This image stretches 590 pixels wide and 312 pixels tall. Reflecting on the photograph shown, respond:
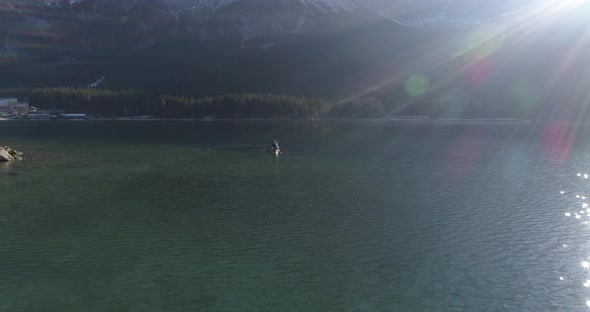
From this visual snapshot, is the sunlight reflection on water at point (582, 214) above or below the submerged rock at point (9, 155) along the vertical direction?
below

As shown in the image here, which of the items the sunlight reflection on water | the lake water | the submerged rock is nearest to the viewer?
the lake water

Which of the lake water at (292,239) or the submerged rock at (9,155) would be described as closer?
the lake water at (292,239)

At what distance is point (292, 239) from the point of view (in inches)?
1168

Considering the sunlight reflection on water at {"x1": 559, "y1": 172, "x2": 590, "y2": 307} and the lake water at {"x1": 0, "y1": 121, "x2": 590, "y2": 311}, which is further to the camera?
the sunlight reflection on water at {"x1": 559, "y1": 172, "x2": 590, "y2": 307}

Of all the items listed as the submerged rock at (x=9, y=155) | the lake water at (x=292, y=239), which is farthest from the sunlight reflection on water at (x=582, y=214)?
the submerged rock at (x=9, y=155)

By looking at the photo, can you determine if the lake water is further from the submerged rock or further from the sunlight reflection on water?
the submerged rock

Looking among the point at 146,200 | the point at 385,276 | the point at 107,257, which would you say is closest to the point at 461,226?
the point at 385,276

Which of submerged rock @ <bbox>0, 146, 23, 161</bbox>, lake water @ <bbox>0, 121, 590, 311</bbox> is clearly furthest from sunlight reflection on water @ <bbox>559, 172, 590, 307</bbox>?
A: submerged rock @ <bbox>0, 146, 23, 161</bbox>

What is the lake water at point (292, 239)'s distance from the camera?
21.6 metres

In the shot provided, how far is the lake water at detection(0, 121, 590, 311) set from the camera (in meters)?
21.6

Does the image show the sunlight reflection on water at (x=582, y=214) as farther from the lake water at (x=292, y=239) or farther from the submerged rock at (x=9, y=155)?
the submerged rock at (x=9, y=155)

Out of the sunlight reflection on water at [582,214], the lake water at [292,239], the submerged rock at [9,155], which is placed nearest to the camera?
the lake water at [292,239]

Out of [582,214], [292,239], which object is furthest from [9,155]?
[582,214]

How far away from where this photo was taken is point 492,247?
28562mm
